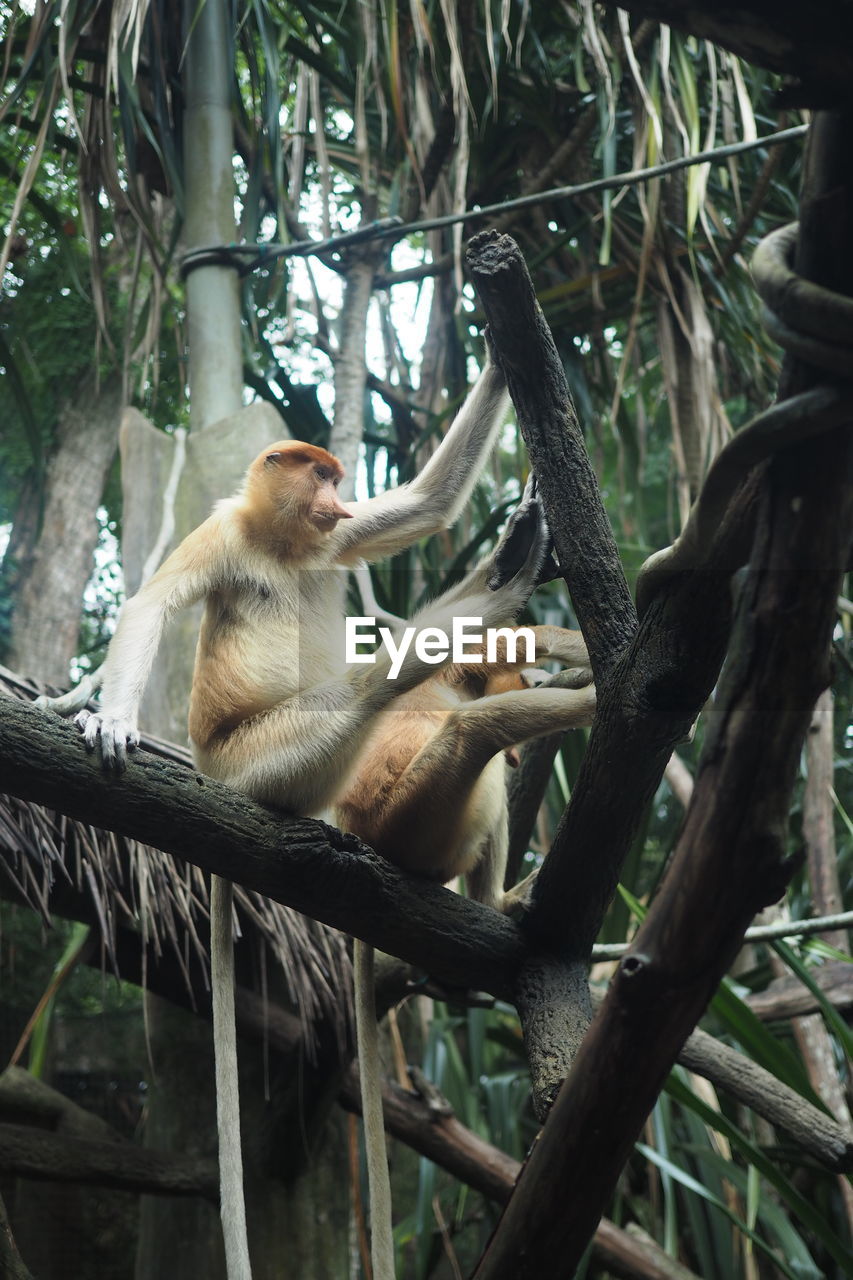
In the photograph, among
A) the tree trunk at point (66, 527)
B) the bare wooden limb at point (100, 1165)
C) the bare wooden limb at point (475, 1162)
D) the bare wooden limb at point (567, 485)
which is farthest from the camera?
the tree trunk at point (66, 527)

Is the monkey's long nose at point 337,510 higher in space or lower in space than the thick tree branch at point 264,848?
higher

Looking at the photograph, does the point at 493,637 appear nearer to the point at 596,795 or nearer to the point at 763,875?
the point at 596,795

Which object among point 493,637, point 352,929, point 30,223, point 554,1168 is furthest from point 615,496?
point 554,1168

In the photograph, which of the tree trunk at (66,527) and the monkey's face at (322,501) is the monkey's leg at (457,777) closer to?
the monkey's face at (322,501)

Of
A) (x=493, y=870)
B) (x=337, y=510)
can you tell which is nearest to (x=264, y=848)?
(x=493, y=870)

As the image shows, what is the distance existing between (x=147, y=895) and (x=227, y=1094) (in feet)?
3.13

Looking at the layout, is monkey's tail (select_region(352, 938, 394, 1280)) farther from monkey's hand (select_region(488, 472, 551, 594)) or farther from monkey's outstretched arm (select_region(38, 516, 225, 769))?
monkey's hand (select_region(488, 472, 551, 594))

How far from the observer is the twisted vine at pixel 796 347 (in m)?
1.15

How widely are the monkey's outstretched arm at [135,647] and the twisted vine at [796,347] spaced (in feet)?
3.67

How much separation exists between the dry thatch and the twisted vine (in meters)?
2.13

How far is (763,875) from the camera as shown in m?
1.27

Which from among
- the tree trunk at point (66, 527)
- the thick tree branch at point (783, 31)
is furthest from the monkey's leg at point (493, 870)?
the tree trunk at point (66, 527)

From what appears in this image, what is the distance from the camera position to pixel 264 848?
2020 mm

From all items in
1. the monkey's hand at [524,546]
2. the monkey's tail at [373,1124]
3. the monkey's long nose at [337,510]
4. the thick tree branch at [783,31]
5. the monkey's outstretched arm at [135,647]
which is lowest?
the monkey's tail at [373,1124]
